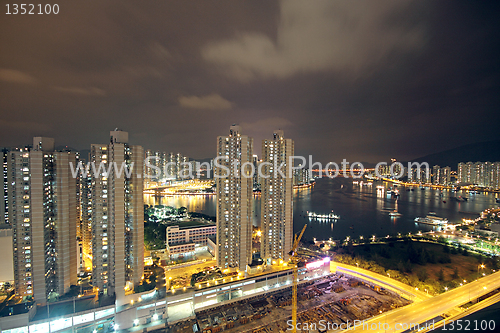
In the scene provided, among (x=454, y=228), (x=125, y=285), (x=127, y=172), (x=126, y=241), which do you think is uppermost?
(x=127, y=172)

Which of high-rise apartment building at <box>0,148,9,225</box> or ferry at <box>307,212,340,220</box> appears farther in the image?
ferry at <box>307,212,340,220</box>

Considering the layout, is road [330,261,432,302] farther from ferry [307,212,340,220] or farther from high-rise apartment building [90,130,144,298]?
ferry [307,212,340,220]

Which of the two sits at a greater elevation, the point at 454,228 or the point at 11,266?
the point at 11,266

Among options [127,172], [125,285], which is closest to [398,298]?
[125,285]

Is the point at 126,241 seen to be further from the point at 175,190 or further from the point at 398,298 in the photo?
the point at 175,190

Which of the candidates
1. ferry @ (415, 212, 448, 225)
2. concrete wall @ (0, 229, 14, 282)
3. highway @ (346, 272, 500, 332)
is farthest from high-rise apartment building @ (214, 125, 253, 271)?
ferry @ (415, 212, 448, 225)

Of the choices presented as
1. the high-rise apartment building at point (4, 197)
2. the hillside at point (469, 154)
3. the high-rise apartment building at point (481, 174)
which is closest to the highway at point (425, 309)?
the high-rise apartment building at point (4, 197)
